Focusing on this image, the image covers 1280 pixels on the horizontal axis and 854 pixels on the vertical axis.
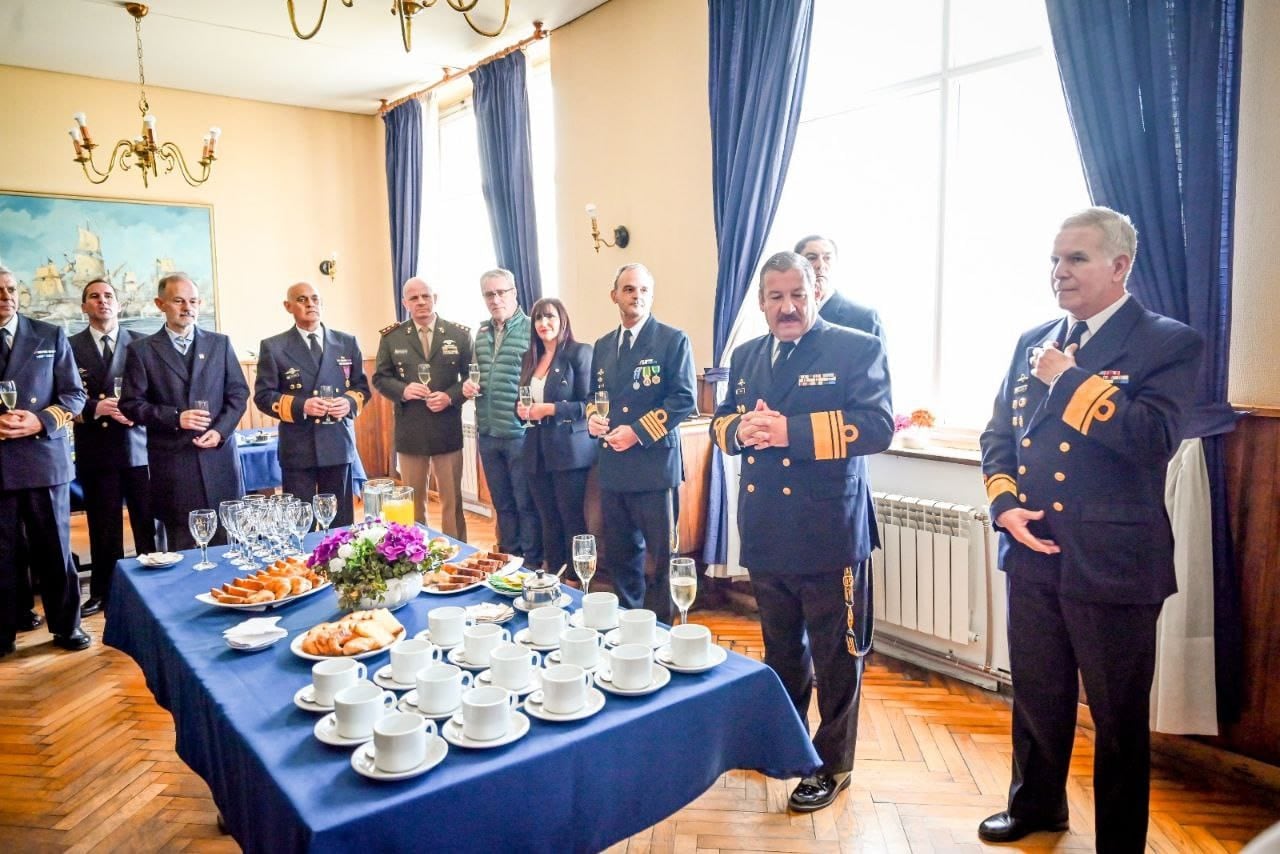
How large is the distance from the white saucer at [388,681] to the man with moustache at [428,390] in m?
2.84

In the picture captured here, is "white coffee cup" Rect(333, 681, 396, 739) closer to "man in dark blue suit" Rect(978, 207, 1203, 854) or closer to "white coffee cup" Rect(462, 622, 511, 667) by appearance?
"white coffee cup" Rect(462, 622, 511, 667)

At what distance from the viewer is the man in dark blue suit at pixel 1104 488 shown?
6.10ft

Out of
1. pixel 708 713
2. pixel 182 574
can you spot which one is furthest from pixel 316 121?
pixel 708 713

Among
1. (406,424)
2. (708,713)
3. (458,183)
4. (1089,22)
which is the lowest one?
(708,713)

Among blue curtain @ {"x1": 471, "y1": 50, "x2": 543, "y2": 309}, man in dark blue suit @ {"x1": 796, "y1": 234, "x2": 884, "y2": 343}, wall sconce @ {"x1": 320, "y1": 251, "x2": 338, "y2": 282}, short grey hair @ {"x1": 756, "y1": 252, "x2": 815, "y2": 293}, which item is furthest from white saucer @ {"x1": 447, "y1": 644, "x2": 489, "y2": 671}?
wall sconce @ {"x1": 320, "y1": 251, "x2": 338, "y2": 282}

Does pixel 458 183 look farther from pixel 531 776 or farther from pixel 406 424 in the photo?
pixel 531 776

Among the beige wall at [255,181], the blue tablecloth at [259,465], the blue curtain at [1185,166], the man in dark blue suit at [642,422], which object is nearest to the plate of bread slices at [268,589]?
the man in dark blue suit at [642,422]

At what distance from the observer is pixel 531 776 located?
1.26 meters

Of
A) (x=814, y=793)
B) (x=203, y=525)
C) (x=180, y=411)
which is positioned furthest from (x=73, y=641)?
(x=814, y=793)

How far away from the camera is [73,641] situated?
3.77 metres

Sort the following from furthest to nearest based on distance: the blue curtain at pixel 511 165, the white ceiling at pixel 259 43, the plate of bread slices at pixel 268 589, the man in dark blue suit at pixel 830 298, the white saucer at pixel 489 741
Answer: the blue curtain at pixel 511 165
the white ceiling at pixel 259 43
the man in dark blue suit at pixel 830 298
the plate of bread slices at pixel 268 589
the white saucer at pixel 489 741

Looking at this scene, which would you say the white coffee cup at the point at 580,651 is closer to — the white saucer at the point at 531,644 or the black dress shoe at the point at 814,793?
the white saucer at the point at 531,644

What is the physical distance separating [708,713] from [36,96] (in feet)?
24.6

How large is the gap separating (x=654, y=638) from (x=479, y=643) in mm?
357
